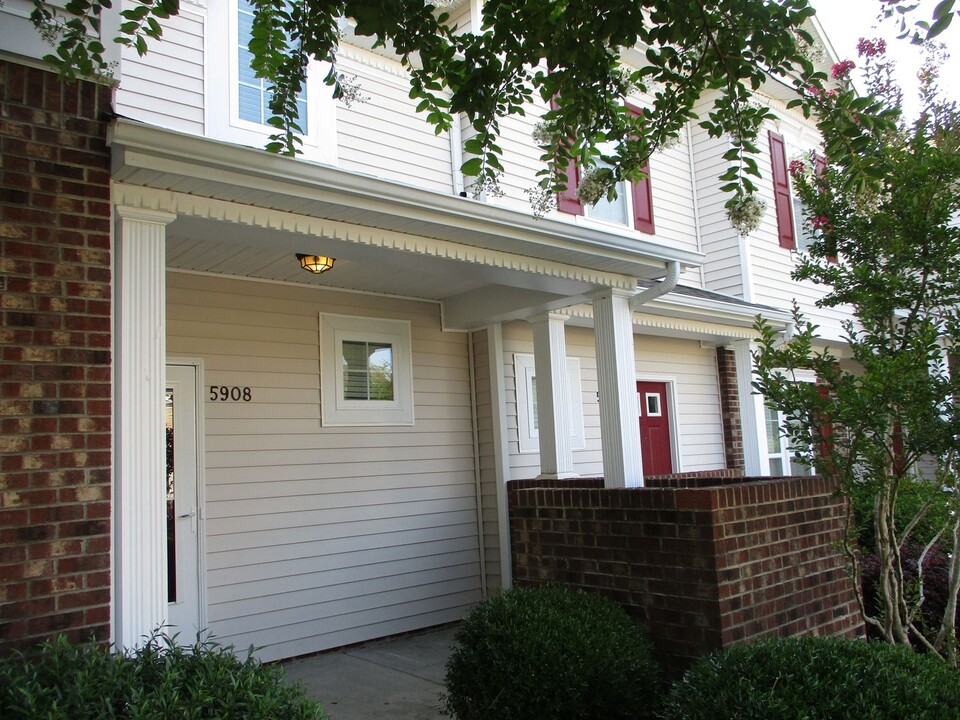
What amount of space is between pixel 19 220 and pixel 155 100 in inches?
110

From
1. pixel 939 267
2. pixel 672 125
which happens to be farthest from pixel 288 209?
pixel 939 267

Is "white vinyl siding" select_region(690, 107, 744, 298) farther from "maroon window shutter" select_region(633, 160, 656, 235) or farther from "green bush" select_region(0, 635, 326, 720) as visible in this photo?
"green bush" select_region(0, 635, 326, 720)

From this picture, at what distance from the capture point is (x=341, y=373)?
22.7 feet

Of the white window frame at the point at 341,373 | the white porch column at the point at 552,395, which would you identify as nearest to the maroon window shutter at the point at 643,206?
the white porch column at the point at 552,395

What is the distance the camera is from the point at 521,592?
4820 mm

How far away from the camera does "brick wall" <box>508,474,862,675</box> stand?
4934mm

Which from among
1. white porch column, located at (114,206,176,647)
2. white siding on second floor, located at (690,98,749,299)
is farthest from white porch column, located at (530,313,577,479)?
white siding on second floor, located at (690,98,749,299)

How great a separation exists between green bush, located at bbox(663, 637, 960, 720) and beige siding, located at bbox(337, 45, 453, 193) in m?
4.96

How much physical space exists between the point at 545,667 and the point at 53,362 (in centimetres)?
286

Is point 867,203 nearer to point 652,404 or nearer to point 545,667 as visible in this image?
point 545,667

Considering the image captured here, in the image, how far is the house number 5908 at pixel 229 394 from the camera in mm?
6105

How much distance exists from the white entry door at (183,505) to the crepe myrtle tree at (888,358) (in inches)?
163

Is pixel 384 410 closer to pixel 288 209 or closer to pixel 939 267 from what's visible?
pixel 288 209

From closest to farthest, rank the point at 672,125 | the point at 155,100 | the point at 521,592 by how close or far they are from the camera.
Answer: the point at 672,125 < the point at 521,592 < the point at 155,100
